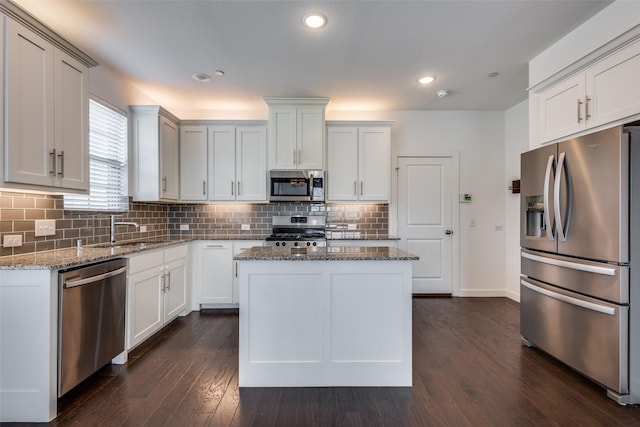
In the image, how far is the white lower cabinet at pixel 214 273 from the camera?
153 inches

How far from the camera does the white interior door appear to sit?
14.9ft

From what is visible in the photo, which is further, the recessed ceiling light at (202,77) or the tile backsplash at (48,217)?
the recessed ceiling light at (202,77)

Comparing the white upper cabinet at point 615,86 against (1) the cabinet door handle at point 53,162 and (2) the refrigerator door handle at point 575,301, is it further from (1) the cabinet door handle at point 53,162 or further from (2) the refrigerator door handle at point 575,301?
(1) the cabinet door handle at point 53,162

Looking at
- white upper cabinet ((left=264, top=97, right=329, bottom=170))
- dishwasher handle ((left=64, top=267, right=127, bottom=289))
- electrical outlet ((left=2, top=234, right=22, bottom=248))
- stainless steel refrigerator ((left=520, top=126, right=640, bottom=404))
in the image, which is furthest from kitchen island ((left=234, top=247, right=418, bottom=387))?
white upper cabinet ((left=264, top=97, right=329, bottom=170))

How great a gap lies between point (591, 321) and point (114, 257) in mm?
3495

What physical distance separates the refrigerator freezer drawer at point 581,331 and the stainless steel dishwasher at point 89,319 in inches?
135

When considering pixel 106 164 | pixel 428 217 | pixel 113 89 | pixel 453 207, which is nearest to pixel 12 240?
pixel 106 164

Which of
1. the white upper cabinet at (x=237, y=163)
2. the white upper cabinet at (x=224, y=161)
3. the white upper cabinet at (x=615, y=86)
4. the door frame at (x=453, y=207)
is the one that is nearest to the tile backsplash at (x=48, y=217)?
the white upper cabinet at (x=224, y=161)

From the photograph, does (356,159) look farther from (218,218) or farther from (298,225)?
(218,218)

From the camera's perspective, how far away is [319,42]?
8.76 feet

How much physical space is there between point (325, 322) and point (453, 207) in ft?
10.5

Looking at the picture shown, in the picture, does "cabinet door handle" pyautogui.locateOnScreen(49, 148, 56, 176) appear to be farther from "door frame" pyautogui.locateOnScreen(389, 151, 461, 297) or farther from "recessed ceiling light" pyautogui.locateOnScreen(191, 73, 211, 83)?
"door frame" pyautogui.locateOnScreen(389, 151, 461, 297)

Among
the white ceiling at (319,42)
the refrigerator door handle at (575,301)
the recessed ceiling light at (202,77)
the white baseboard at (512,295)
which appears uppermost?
the recessed ceiling light at (202,77)

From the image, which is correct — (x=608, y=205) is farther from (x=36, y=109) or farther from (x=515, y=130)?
(x=36, y=109)
